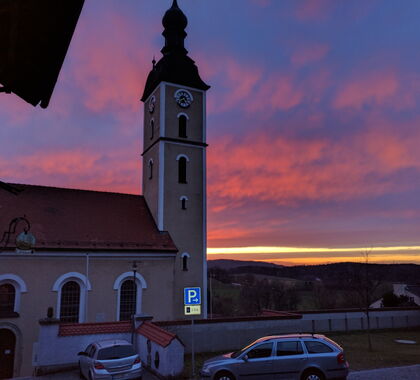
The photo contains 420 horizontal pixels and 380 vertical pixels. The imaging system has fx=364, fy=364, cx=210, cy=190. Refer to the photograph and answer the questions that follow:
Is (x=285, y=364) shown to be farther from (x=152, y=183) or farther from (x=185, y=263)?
(x=152, y=183)

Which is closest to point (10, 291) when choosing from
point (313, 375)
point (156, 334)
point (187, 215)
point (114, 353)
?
point (156, 334)

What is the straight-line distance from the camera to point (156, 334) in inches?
639

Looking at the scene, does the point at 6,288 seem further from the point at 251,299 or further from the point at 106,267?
the point at 251,299

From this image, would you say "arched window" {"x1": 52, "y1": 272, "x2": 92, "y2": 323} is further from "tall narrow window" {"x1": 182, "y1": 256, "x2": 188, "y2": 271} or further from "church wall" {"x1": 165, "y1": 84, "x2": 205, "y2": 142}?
"church wall" {"x1": 165, "y1": 84, "x2": 205, "y2": 142}

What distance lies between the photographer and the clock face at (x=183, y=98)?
103ft

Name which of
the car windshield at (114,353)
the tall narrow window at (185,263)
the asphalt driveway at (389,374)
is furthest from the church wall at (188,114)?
the asphalt driveway at (389,374)

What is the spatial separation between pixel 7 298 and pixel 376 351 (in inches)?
840

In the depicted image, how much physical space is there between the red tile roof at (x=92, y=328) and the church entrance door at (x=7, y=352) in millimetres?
5886

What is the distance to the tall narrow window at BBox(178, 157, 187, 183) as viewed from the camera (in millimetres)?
30203

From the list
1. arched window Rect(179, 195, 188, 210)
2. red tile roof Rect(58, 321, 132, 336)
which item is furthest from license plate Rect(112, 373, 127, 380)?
arched window Rect(179, 195, 188, 210)

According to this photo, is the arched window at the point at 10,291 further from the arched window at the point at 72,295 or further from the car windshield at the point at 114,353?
the car windshield at the point at 114,353

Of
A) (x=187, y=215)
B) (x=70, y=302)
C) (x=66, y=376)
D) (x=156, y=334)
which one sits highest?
(x=187, y=215)

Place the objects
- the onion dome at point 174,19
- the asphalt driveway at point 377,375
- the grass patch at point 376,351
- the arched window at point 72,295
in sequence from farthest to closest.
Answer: the onion dome at point 174,19 → the arched window at point 72,295 → the grass patch at point 376,351 → the asphalt driveway at point 377,375

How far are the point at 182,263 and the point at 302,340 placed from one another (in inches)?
627
